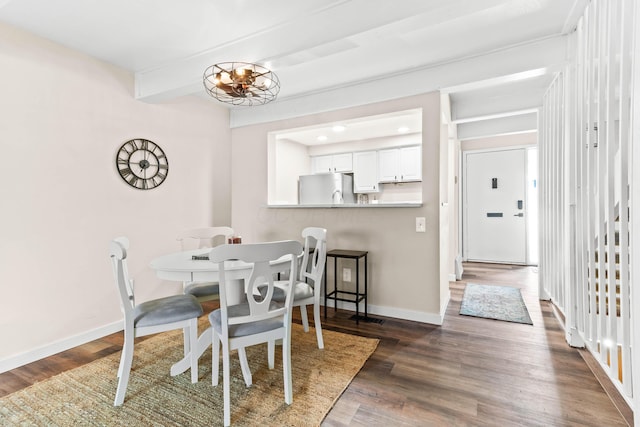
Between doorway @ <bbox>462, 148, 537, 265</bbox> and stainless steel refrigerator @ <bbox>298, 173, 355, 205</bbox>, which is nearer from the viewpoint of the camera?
stainless steel refrigerator @ <bbox>298, 173, 355, 205</bbox>

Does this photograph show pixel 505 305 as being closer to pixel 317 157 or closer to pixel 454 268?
pixel 454 268

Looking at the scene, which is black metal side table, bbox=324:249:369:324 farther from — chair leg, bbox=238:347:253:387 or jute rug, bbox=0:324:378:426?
chair leg, bbox=238:347:253:387

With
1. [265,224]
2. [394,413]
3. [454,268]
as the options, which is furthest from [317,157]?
[394,413]

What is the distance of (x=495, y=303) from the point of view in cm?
348

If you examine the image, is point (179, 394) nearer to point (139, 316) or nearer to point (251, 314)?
point (139, 316)

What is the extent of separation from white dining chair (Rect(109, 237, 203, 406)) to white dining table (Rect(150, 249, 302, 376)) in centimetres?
10

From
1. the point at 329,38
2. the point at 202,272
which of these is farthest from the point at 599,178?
the point at 202,272

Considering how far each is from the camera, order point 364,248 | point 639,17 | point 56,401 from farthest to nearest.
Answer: point 364,248 < point 56,401 < point 639,17

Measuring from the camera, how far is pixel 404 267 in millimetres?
3053

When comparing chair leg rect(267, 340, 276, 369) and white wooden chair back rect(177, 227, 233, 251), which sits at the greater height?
white wooden chair back rect(177, 227, 233, 251)

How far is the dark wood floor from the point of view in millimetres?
1625

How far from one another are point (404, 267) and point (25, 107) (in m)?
3.32

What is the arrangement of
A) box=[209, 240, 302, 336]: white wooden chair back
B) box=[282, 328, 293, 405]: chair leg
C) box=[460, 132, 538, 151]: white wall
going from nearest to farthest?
box=[209, 240, 302, 336]: white wooden chair back, box=[282, 328, 293, 405]: chair leg, box=[460, 132, 538, 151]: white wall

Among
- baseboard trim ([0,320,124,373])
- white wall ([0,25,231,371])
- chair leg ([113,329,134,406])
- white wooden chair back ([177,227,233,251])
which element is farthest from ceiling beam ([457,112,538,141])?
baseboard trim ([0,320,124,373])
